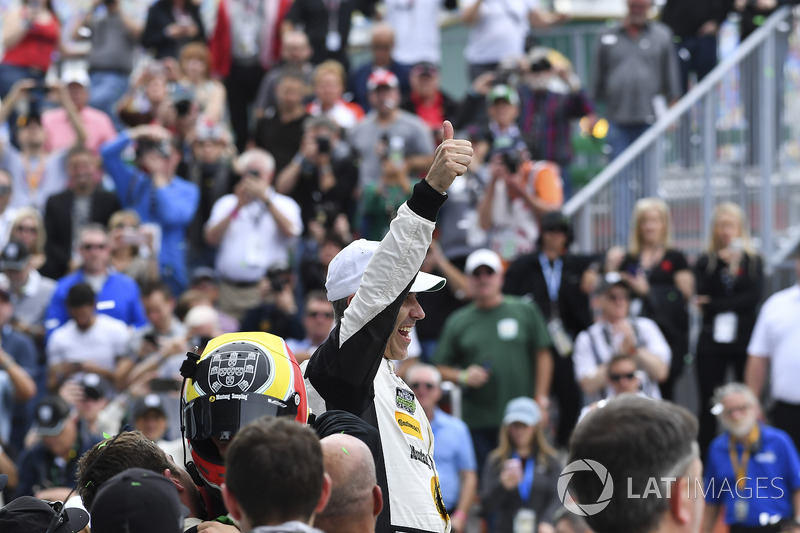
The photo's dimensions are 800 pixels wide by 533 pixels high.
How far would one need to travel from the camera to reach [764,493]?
859 cm

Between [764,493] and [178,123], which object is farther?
[178,123]

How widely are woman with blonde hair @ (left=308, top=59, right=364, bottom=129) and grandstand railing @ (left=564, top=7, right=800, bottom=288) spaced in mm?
2460

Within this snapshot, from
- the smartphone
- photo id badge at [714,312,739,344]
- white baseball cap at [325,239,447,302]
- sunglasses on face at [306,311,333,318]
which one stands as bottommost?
photo id badge at [714,312,739,344]

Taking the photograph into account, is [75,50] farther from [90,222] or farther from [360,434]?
[360,434]

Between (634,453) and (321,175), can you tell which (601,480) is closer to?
(634,453)

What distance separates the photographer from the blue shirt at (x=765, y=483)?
8.62 metres

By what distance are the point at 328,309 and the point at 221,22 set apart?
619 centimetres

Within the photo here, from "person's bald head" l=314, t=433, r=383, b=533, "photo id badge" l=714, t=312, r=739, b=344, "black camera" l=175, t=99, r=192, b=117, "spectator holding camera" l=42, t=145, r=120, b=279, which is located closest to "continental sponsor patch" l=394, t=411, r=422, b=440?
"person's bald head" l=314, t=433, r=383, b=533

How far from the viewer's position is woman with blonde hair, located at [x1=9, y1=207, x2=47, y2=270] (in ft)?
35.8

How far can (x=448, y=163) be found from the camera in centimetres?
379

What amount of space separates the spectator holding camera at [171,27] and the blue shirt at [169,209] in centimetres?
319

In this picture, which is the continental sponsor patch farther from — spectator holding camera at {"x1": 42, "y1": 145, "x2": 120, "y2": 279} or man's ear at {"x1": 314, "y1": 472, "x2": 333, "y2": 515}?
spectator holding camera at {"x1": 42, "y1": 145, "x2": 120, "y2": 279}

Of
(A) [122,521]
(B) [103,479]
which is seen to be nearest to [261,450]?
(A) [122,521]

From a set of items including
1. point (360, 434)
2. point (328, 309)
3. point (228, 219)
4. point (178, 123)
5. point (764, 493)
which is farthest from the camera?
point (178, 123)
